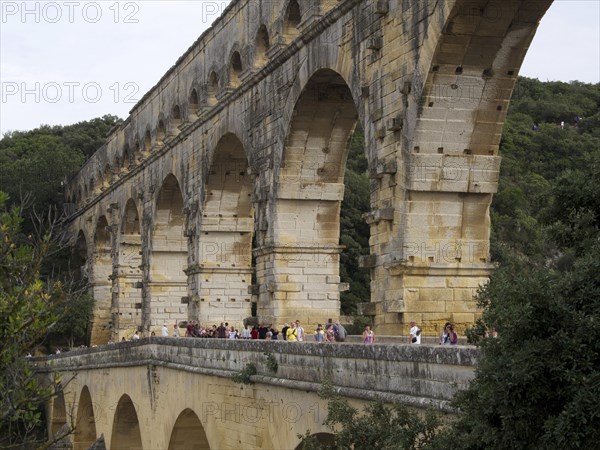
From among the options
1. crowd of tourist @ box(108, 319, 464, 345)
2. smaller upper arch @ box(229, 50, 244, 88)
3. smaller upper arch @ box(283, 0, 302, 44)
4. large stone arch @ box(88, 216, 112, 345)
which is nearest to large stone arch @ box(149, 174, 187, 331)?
crowd of tourist @ box(108, 319, 464, 345)

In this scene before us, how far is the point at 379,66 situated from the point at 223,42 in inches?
375

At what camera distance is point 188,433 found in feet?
66.7

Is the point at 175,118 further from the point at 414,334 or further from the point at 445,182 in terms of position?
the point at 414,334

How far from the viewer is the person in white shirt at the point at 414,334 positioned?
1365cm

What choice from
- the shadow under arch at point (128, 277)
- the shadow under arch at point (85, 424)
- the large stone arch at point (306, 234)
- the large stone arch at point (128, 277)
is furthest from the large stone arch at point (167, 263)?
the large stone arch at point (306, 234)

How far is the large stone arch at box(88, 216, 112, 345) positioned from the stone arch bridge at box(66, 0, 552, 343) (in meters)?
6.63

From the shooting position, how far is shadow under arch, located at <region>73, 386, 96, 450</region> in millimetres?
31406

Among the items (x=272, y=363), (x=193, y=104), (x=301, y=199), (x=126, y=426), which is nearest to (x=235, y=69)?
(x=193, y=104)

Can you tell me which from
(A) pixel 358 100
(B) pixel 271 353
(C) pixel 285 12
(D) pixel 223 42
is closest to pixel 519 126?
(D) pixel 223 42

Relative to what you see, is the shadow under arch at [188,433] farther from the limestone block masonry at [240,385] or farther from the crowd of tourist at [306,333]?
the crowd of tourist at [306,333]

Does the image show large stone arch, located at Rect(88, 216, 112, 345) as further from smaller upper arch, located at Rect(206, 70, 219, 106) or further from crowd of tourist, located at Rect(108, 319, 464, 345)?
crowd of tourist, located at Rect(108, 319, 464, 345)

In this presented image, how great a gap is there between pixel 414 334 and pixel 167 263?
1839 cm

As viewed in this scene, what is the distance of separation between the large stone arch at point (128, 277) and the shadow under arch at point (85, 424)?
4476 millimetres

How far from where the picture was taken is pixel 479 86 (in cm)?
1437
